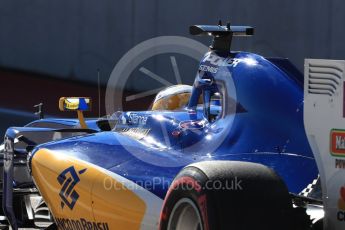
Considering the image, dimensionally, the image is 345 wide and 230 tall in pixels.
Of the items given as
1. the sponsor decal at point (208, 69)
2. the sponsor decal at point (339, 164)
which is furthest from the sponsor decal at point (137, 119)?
the sponsor decal at point (339, 164)

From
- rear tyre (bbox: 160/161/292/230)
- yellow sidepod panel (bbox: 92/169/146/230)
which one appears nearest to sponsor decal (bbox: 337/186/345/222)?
rear tyre (bbox: 160/161/292/230)

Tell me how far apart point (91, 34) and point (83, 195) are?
883cm

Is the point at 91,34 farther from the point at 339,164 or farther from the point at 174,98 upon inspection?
the point at 339,164

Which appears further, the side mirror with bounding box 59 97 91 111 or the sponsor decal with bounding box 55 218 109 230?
the side mirror with bounding box 59 97 91 111

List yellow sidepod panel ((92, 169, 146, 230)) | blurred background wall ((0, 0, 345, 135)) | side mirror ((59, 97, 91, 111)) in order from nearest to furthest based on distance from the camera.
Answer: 1. yellow sidepod panel ((92, 169, 146, 230))
2. side mirror ((59, 97, 91, 111))
3. blurred background wall ((0, 0, 345, 135))

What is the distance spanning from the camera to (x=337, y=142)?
13.0ft

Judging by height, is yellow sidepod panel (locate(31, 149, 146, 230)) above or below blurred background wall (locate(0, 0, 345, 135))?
below

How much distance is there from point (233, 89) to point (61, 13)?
29.6ft

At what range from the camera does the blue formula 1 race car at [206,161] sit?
394cm

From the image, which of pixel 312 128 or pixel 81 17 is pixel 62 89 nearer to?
pixel 81 17

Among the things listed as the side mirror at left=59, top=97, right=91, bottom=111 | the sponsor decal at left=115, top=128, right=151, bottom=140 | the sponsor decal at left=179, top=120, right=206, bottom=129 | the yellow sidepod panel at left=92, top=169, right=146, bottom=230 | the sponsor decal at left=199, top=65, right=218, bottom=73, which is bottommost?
the yellow sidepod panel at left=92, top=169, right=146, bottom=230

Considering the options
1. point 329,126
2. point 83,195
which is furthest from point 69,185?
point 329,126

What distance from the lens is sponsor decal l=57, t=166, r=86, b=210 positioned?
559 cm

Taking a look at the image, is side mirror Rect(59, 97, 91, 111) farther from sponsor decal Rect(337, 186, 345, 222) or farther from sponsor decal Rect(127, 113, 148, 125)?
sponsor decal Rect(337, 186, 345, 222)
